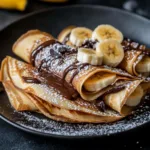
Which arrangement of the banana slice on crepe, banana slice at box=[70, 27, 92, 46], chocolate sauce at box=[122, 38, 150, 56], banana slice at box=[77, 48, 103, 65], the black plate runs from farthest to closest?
the banana slice on crepe, banana slice at box=[70, 27, 92, 46], chocolate sauce at box=[122, 38, 150, 56], banana slice at box=[77, 48, 103, 65], the black plate

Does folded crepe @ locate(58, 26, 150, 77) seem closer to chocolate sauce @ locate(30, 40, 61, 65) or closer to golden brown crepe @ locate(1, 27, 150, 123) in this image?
golden brown crepe @ locate(1, 27, 150, 123)

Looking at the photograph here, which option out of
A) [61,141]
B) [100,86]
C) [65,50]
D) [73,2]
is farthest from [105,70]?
[73,2]

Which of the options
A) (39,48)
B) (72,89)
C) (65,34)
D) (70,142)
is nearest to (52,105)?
(72,89)

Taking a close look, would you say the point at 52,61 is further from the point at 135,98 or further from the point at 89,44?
the point at 135,98

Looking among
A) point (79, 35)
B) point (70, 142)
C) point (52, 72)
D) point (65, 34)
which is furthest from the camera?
point (65, 34)

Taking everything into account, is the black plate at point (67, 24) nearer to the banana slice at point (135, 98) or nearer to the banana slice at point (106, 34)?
the banana slice at point (135, 98)

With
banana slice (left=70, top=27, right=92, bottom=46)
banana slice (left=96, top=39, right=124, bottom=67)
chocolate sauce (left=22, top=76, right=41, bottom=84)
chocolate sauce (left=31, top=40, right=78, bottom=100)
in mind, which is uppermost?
banana slice (left=96, top=39, right=124, bottom=67)

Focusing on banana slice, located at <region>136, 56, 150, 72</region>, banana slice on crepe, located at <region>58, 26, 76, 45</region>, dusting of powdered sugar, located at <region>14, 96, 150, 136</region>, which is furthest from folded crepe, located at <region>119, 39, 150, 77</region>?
banana slice on crepe, located at <region>58, 26, 76, 45</region>
